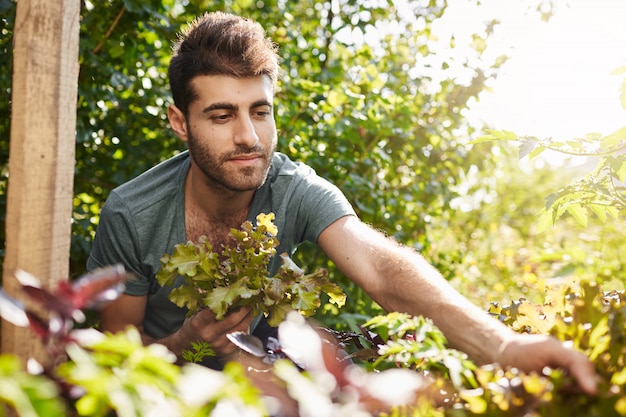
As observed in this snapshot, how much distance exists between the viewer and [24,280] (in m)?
0.79

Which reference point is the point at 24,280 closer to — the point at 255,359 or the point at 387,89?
the point at 255,359

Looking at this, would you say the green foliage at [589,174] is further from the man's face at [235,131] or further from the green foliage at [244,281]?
the man's face at [235,131]

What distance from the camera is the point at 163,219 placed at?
229 centimetres

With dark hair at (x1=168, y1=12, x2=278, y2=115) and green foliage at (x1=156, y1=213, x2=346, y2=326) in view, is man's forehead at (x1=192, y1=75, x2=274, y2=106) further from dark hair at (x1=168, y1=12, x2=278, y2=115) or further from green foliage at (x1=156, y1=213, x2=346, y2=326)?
green foliage at (x1=156, y1=213, x2=346, y2=326)

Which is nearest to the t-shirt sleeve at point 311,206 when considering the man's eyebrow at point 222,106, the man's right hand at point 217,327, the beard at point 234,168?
the beard at point 234,168

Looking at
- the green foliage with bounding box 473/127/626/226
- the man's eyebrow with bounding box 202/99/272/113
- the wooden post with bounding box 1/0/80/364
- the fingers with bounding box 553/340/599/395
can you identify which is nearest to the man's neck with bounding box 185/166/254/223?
the man's eyebrow with bounding box 202/99/272/113

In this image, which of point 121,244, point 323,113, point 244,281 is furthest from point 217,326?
point 323,113

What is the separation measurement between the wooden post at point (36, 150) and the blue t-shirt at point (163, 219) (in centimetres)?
118

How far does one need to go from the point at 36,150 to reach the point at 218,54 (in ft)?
4.36

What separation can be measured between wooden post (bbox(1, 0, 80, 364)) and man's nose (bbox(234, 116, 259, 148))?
1084mm

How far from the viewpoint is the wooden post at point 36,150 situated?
3.25 feet

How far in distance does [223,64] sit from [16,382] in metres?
1.78

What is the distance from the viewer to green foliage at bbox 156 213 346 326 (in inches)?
49.4

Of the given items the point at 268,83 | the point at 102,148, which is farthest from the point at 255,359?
the point at 102,148
